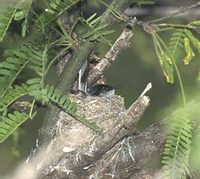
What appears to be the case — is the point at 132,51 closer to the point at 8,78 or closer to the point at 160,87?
the point at 160,87

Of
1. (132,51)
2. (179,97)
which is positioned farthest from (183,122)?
(132,51)

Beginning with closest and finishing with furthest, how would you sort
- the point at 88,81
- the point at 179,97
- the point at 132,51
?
1. the point at 179,97
2. the point at 88,81
3. the point at 132,51

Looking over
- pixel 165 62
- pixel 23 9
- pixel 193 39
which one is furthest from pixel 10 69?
pixel 193 39

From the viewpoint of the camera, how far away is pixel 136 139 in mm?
2379

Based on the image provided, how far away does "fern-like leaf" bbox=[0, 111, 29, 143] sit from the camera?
1.79 meters

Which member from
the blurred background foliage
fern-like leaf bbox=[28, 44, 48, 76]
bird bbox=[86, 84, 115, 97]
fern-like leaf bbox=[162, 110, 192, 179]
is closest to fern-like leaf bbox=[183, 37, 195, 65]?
fern-like leaf bbox=[162, 110, 192, 179]

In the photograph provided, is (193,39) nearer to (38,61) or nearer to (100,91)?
(38,61)

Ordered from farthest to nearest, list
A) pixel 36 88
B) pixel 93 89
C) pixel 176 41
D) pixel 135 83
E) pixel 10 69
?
1. pixel 135 83
2. pixel 93 89
3. pixel 176 41
4. pixel 10 69
5. pixel 36 88

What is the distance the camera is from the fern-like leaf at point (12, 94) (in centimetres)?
172

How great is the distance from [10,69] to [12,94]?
0.28 ft

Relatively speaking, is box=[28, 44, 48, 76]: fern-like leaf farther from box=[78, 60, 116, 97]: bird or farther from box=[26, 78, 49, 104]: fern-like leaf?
box=[78, 60, 116, 97]: bird

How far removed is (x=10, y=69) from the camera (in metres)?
1.78

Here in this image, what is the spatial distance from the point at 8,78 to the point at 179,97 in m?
0.58

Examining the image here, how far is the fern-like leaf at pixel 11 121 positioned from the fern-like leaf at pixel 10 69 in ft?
0.27
